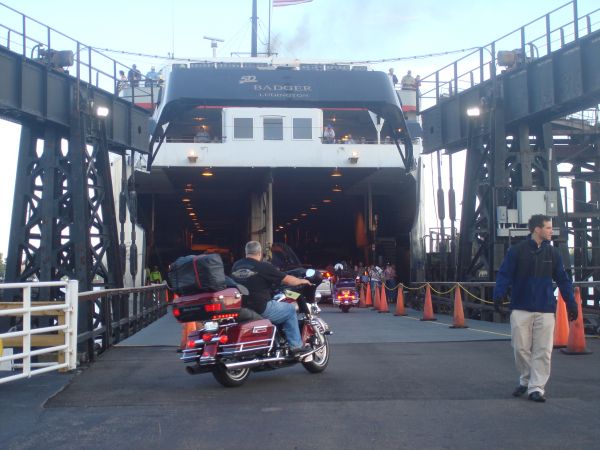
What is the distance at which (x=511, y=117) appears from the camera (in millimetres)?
18688

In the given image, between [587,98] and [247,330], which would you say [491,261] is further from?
[247,330]

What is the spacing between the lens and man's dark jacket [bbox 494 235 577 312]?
23.9 feet

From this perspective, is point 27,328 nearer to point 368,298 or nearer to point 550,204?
point 550,204

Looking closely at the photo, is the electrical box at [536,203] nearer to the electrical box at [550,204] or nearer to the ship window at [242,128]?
the electrical box at [550,204]

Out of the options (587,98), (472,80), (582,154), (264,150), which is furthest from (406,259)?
(587,98)

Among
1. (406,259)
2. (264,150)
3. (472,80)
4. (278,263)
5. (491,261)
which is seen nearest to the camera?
(278,263)

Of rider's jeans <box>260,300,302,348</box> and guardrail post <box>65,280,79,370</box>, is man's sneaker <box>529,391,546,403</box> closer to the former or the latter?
rider's jeans <box>260,300,302,348</box>

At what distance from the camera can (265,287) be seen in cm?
851

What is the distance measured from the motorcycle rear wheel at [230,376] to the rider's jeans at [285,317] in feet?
1.97

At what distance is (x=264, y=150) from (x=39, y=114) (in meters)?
18.8

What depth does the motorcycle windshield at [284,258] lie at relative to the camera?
11.1m

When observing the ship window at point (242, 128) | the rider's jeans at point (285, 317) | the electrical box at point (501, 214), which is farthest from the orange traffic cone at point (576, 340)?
the ship window at point (242, 128)

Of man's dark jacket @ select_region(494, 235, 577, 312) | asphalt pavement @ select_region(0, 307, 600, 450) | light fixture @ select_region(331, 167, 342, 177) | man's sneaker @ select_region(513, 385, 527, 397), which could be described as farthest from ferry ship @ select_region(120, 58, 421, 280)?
man's sneaker @ select_region(513, 385, 527, 397)

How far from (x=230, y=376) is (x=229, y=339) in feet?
1.38
